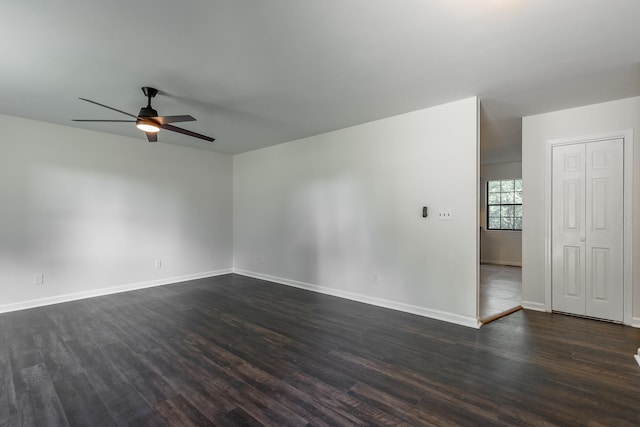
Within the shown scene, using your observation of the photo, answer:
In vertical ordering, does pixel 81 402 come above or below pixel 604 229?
below

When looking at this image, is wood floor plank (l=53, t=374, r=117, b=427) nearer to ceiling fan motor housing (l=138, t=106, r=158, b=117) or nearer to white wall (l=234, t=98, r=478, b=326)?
ceiling fan motor housing (l=138, t=106, r=158, b=117)

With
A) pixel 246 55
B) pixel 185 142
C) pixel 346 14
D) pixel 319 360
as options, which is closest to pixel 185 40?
pixel 246 55

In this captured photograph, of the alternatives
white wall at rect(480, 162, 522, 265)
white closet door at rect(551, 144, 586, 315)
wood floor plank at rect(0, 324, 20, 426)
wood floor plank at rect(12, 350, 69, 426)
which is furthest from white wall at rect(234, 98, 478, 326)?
white wall at rect(480, 162, 522, 265)

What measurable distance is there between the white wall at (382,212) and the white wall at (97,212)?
138 centimetres

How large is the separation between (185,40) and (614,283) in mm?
5169

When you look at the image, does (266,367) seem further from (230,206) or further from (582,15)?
(230,206)

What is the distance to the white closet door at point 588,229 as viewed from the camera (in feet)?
11.7

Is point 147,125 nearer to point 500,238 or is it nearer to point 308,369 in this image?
point 308,369

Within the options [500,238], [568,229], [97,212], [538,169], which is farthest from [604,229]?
[97,212]

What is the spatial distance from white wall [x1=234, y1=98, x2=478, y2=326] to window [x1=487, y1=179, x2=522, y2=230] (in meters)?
5.54

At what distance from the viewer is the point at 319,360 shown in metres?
2.62

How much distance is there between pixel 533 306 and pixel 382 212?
2419mm

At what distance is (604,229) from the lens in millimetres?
3629

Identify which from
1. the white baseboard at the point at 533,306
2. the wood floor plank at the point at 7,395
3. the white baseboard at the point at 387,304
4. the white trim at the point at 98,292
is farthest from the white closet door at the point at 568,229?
the white trim at the point at 98,292
